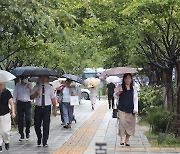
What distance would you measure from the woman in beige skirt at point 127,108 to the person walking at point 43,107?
1.72 m

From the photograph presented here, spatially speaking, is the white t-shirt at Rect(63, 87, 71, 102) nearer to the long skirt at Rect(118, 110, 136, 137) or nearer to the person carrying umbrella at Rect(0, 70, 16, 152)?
the long skirt at Rect(118, 110, 136, 137)

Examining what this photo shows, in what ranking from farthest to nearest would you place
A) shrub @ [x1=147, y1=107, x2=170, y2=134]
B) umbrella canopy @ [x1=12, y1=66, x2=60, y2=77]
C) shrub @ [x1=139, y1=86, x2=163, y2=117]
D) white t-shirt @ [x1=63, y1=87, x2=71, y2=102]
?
shrub @ [x1=139, y1=86, x2=163, y2=117] → white t-shirt @ [x1=63, y1=87, x2=71, y2=102] → shrub @ [x1=147, y1=107, x2=170, y2=134] → umbrella canopy @ [x1=12, y1=66, x2=60, y2=77]

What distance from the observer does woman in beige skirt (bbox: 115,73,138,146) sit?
10891mm

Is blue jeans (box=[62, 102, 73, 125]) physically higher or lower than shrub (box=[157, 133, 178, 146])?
higher

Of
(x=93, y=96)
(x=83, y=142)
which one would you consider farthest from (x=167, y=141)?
(x=93, y=96)

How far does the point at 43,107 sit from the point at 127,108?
6.82 ft

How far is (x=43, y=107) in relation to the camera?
10930 mm

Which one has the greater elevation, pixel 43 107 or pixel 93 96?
pixel 93 96

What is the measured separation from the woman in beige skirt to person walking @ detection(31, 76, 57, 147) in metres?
1.72

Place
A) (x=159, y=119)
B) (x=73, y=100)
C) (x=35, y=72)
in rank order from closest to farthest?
(x=35, y=72) → (x=159, y=119) → (x=73, y=100)

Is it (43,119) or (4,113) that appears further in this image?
(43,119)

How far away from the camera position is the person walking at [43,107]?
35.8ft

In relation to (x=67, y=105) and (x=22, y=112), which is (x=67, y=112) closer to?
(x=67, y=105)

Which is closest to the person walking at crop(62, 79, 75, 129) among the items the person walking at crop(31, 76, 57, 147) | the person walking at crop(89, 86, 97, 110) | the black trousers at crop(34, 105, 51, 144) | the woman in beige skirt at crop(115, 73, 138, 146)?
the person walking at crop(31, 76, 57, 147)
